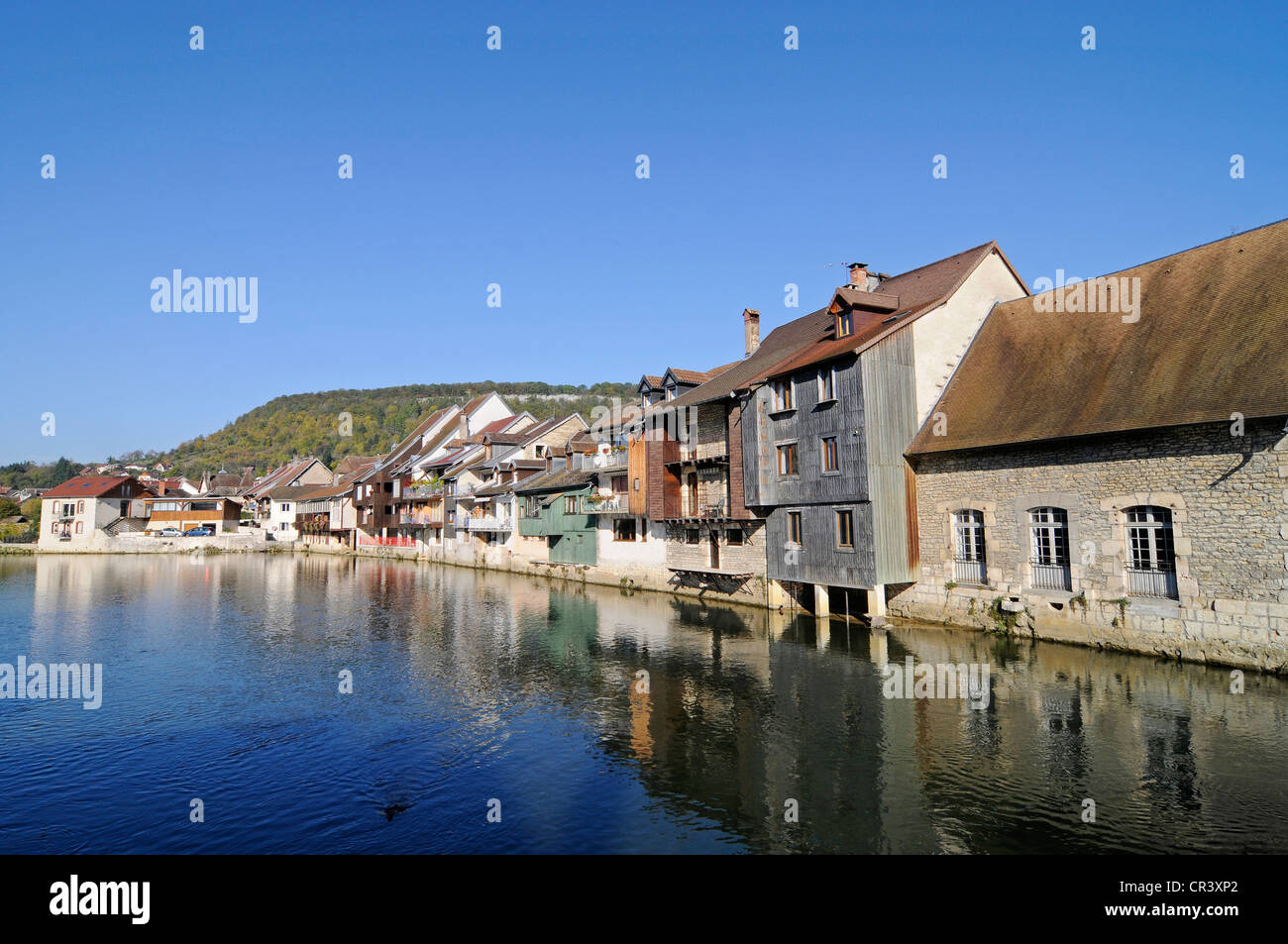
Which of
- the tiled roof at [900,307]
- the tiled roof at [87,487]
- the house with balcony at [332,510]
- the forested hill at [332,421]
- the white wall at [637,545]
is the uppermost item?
the forested hill at [332,421]

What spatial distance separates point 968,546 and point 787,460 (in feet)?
24.6

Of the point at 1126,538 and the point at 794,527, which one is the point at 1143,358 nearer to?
the point at 1126,538

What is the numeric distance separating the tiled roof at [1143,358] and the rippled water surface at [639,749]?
21.9 feet

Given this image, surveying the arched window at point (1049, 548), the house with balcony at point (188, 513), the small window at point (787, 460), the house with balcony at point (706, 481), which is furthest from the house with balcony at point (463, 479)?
the arched window at point (1049, 548)

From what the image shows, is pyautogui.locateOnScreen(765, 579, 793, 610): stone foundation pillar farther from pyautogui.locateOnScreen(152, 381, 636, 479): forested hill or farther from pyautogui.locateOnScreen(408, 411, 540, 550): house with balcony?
pyautogui.locateOnScreen(152, 381, 636, 479): forested hill

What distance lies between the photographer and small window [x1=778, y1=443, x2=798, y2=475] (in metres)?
28.6

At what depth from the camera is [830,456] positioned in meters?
26.8

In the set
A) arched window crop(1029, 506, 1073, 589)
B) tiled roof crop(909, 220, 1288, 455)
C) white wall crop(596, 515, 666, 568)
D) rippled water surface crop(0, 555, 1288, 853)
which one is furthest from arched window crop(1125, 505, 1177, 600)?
white wall crop(596, 515, 666, 568)

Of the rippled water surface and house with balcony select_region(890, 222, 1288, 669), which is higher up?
house with balcony select_region(890, 222, 1288, 669)

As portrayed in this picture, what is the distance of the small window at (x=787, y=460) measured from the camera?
2862 centimetres

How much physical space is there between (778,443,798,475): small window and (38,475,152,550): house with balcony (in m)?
85.5

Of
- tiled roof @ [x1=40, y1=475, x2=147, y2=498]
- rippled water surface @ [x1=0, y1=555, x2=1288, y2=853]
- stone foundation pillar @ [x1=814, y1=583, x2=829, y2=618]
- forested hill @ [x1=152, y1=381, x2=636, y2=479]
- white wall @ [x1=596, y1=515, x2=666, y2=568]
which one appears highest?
forested hill @ [x1=152, y1=381, x2=636, y2=479]

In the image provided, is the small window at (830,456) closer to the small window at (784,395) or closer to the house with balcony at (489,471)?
the small window at (784,395)
